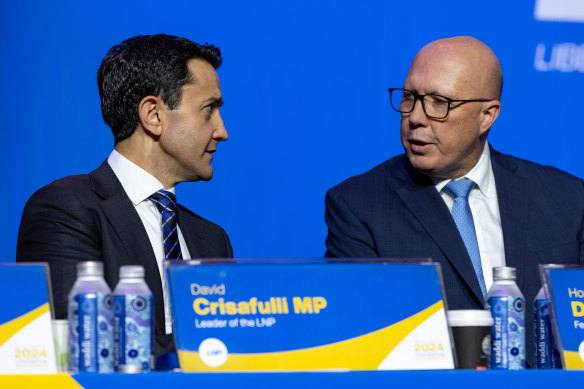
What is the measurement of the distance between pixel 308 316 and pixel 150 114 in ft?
4.37

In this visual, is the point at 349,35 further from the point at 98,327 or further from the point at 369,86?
the point at 98,327

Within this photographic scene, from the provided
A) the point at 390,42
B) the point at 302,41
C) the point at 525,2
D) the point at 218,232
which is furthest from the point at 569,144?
the point at 218,232

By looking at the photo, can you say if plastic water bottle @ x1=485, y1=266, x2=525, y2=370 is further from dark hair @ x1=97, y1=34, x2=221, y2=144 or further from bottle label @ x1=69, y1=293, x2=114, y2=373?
dark hair @ x1=97, y1=34, x2=221, y2=144

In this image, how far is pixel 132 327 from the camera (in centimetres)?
150

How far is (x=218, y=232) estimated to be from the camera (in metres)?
2.88

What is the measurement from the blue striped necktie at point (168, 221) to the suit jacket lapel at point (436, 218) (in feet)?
2.03

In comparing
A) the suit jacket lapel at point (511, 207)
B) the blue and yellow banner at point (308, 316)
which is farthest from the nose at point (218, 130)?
the blue and yellow banner at point (308, 316)

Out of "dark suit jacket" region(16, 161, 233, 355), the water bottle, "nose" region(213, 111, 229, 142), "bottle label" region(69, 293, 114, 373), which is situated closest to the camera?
"bottle label" region(69, 293, 114, 373)

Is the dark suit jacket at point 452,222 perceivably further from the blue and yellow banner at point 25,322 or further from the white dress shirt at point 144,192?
the blue and yellow banner at point 25,322

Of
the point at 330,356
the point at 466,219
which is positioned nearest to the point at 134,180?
the point at 466,219

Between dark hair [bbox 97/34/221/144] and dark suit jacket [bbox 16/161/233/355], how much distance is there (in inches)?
10.4

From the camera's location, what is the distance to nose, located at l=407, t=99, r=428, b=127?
2.58m

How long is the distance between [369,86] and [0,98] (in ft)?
4.49

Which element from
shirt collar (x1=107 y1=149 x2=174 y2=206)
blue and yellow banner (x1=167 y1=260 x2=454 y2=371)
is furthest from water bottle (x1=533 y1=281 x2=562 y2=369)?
shirt collar (x1=107 y1=149 x2=174 y2=206)
